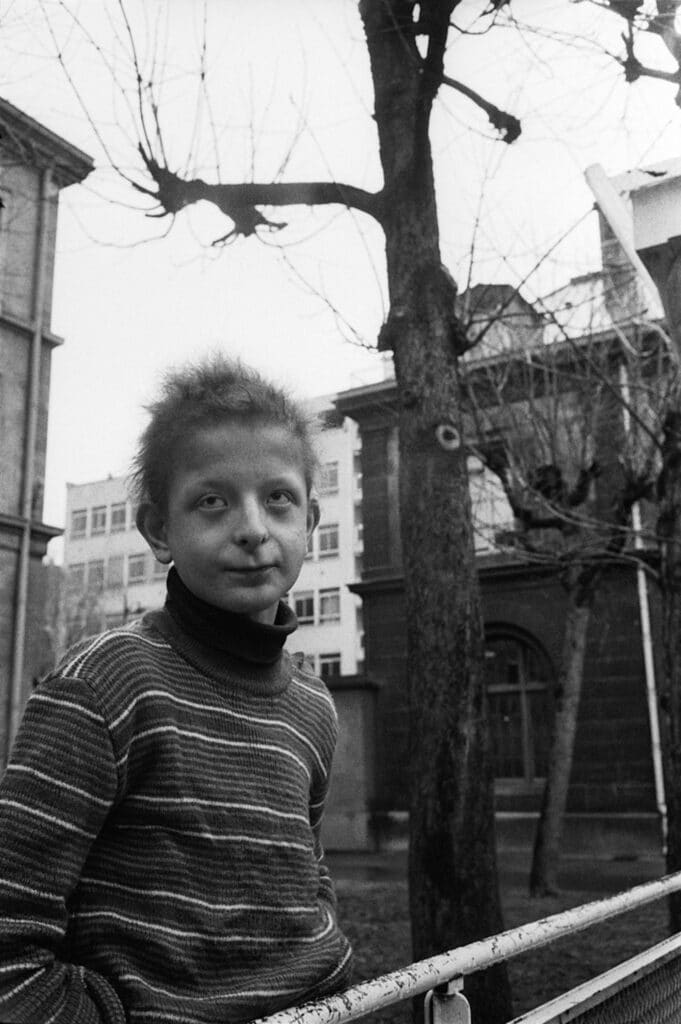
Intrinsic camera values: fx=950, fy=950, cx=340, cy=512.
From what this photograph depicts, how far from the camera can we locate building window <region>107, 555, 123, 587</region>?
1914 inches

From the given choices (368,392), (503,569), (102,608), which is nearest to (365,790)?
(503,569)

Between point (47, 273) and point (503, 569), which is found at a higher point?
point (47, 273)

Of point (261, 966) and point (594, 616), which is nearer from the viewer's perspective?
point (261, 966)

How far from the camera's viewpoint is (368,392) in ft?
66.9

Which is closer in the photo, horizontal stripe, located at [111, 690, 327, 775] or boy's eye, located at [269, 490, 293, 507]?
horizontal stripe, located at [111, 690, 327, 775]

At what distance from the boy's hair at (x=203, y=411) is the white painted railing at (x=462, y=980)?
67 centimetres

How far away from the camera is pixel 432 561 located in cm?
492

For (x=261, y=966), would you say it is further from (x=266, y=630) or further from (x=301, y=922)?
(x=266, y=630)

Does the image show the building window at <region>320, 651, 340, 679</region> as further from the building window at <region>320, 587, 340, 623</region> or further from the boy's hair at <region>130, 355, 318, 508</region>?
the boy's hair at <region>130, 355, 318, 508</region>

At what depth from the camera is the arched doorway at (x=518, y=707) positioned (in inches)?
688

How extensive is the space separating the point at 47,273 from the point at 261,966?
16510 millimetres

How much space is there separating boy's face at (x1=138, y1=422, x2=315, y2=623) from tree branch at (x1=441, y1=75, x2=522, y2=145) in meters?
5.24

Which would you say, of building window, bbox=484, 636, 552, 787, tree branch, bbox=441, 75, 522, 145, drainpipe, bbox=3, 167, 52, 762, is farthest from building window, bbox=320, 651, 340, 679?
tree branch, bbox=441, 75, 522, 145

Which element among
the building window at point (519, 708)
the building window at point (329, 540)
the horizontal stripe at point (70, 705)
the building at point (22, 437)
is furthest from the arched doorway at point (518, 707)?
the building window at point (329, 540)
